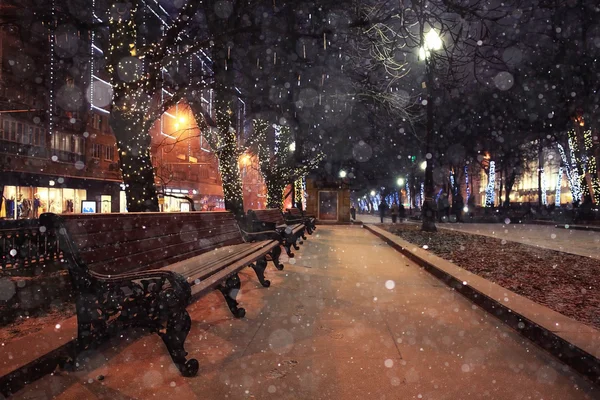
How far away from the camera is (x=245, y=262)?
20.4ft

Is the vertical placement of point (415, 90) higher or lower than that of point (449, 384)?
higher

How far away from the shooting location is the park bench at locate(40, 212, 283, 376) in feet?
12.1

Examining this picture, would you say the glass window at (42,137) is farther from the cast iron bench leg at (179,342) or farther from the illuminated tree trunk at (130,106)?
the cast iron bench leg at (179,342)

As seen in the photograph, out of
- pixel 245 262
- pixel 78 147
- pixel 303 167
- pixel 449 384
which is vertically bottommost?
pixel 449 384

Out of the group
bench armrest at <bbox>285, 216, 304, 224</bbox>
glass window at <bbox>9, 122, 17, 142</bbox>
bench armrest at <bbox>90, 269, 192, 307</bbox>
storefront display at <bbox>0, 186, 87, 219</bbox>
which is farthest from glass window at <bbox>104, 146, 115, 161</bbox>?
bench armrest at <bbox>90, 269, 192, 307</bbox>

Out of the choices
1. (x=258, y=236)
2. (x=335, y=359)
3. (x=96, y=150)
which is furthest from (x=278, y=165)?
(x=335, y=359)

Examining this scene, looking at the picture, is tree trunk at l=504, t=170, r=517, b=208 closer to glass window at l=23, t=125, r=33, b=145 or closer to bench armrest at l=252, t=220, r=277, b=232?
bench armrest at l=252, t=220, r=277, b=232

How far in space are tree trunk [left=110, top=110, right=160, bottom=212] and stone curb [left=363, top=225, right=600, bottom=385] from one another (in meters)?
5.79

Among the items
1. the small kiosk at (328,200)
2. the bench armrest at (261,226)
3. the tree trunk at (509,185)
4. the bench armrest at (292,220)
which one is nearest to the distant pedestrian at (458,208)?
the tree trunk at (509,185)

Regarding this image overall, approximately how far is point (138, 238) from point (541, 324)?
4.35 metres

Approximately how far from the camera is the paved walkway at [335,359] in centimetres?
345

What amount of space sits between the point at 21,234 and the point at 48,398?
5092 millimetres

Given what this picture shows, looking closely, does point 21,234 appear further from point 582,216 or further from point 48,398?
point 582,216

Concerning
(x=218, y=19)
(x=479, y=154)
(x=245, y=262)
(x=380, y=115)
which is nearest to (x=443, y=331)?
(x=245, y=262)
